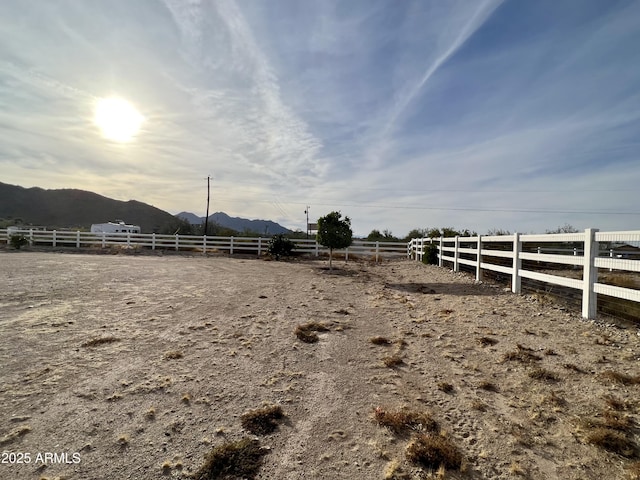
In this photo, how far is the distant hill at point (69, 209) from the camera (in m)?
74.4

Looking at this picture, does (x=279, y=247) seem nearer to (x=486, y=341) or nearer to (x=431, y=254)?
(x=431, y=254)

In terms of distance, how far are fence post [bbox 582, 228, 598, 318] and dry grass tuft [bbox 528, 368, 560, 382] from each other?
2.37 metres

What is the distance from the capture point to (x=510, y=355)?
4023 millimetres

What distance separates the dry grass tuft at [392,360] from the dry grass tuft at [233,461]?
1.94 m

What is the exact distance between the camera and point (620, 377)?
128 inches

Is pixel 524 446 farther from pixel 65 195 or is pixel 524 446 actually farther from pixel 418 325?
pixel 65 195

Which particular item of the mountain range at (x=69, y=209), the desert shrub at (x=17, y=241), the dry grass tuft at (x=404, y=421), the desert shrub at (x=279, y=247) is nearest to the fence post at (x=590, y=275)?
the dry grass tuft at (x=404, y=421)

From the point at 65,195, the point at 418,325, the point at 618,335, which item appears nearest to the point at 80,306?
the point at 418,325

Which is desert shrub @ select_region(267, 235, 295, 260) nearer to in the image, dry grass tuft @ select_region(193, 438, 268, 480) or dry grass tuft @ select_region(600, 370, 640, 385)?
dry grass tuft @ select_region(600, 370, 640, 385)

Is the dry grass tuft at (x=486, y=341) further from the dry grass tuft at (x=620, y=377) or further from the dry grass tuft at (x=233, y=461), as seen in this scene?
the dry grass tuft at (x=233, y=461)

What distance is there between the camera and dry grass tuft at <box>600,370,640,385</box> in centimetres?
318

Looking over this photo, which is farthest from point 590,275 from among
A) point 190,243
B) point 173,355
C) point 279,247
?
point 190,243

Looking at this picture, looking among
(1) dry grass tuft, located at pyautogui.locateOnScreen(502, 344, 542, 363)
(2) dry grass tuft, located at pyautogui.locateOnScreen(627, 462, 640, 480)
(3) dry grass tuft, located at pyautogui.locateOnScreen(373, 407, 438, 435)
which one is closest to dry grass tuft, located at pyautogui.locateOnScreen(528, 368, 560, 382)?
(1) dry grass tuft, located at pyautogui.locateOnScreen(502, 344, 542, 363)

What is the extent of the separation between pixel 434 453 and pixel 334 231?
12.0 m
